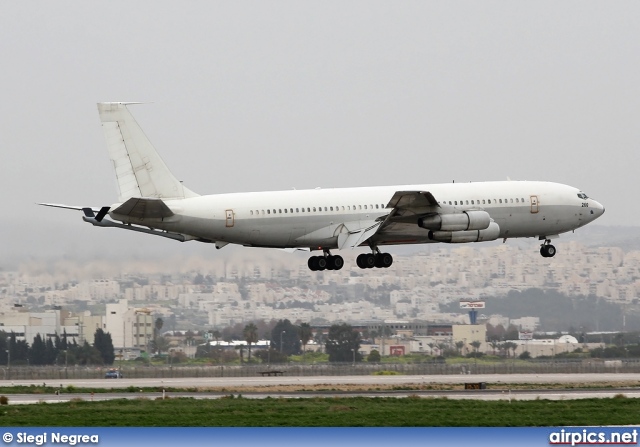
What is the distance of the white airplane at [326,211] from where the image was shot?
59.3 meters

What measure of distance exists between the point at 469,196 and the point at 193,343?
40734 mm

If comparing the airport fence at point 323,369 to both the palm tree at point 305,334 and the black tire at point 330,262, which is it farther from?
the black tire at point 330,262

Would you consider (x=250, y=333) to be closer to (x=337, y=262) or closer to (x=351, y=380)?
(x=351, y=380)

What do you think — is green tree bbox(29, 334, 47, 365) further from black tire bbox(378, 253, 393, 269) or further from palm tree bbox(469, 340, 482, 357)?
black tire bbox(378, 253, 393, 269)

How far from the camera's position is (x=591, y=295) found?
339 feet

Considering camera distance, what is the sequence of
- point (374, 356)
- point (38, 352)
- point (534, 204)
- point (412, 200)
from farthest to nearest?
point (374, 356)
point (38, 352)
point (534, 204)
point (412, 200)

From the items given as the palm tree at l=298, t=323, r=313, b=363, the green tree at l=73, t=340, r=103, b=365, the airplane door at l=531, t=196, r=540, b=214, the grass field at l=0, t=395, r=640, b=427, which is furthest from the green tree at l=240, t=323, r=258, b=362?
the grass field at l=0, t=395, r=640, b=427

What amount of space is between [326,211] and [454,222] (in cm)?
670

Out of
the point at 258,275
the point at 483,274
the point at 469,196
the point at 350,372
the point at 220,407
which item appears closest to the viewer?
the point at 220,407

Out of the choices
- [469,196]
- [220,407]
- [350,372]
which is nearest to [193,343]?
[350,372]

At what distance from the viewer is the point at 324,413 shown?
147ft

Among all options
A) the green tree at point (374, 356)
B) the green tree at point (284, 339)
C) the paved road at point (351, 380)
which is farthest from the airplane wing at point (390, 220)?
the green tree at point (374, 356)

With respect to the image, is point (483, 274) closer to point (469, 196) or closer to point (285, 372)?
point (285, 372)

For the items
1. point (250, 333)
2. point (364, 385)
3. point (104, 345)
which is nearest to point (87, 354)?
point (104, 345)
